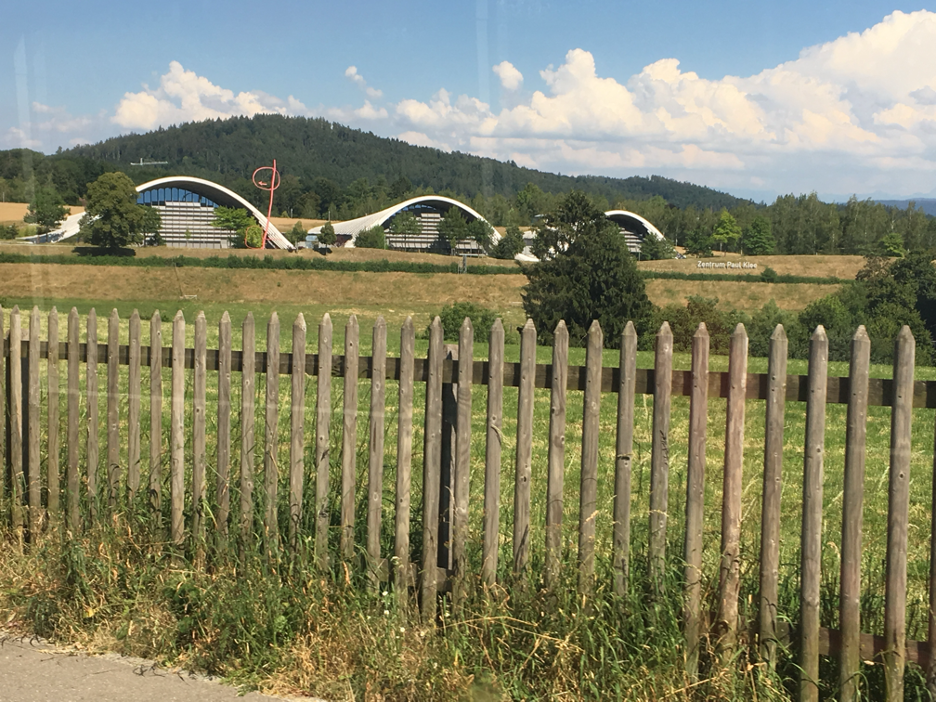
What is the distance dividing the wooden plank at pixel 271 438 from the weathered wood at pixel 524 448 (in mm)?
1075

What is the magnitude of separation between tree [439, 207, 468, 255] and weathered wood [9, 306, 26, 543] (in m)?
4.77

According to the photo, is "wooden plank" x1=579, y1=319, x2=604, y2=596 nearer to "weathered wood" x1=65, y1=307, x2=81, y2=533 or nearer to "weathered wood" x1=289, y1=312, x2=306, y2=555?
"weathered wood" x1=289, y1=312, x2=306, y2=555

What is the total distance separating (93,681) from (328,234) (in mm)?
5995

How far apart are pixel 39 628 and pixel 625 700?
97.4 inches

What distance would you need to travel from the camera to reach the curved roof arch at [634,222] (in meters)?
9.34

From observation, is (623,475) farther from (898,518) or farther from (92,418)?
(92,418)

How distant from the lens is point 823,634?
3074 mm

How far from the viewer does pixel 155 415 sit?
415cm

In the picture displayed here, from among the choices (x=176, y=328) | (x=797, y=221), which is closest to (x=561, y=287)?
(x=797, y=221)

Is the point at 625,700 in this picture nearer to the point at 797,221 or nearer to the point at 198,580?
the point at 198,580

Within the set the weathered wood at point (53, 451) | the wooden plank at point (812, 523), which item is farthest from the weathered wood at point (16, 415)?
the wooden plank at point (812, 523)

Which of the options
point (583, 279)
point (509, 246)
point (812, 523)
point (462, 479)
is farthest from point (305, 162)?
point (812, 523)

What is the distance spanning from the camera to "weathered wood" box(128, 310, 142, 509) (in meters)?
4.16

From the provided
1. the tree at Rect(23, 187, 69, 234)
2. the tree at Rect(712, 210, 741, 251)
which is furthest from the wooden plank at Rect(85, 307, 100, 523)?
the tree at Rect(712, 210, 741, 251)
